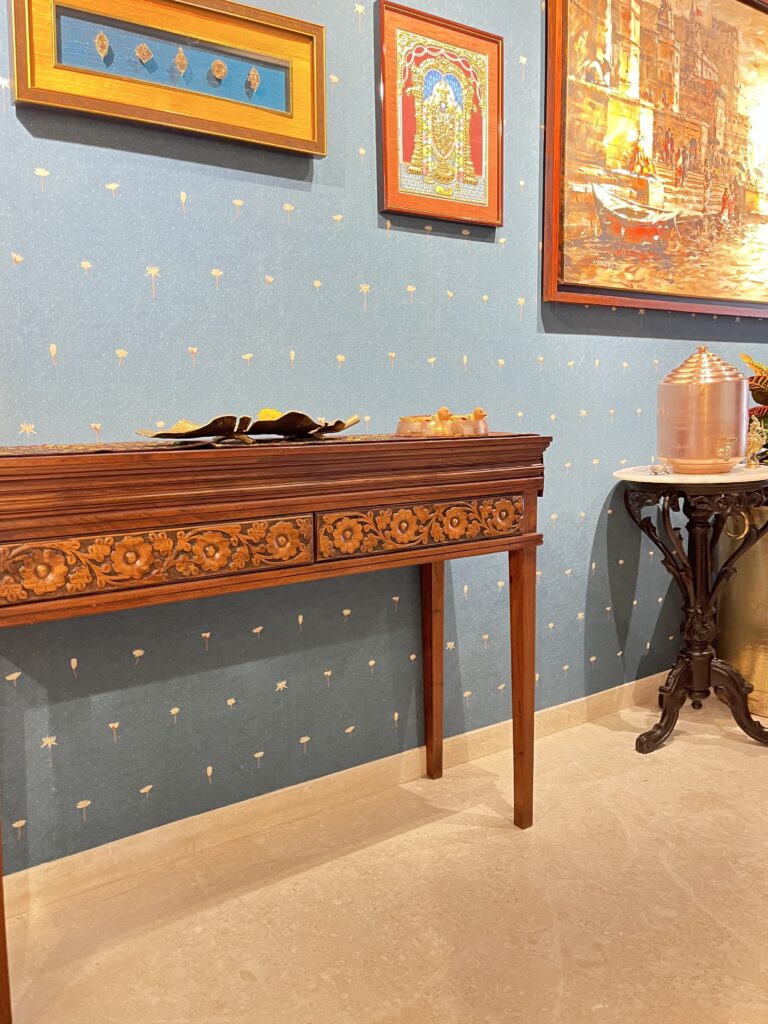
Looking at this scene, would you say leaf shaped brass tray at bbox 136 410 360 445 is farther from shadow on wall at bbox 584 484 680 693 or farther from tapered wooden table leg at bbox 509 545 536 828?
shadow on wall at bbox 584 484 680 693

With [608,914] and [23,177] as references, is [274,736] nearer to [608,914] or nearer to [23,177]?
[608,914]

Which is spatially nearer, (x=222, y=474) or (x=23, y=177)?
(x=222, y=474)

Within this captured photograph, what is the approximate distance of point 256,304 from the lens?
187cm

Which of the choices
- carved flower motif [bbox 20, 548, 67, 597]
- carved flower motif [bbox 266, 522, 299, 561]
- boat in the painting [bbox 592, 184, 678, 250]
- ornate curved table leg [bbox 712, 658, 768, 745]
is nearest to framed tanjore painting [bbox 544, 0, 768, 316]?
boat in the painting [bbox 592, 184, 678, 250]

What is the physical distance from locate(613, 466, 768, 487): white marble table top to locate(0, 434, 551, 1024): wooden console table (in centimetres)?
67

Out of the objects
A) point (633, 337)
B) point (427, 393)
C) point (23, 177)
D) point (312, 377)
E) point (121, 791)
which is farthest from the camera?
point (633, 337)

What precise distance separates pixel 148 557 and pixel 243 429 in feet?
0.91

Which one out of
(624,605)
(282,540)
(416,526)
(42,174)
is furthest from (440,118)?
(624,605)

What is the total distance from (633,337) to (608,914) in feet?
5.82

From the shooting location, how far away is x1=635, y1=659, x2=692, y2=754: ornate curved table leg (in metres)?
2.40

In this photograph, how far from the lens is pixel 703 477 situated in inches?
90.3

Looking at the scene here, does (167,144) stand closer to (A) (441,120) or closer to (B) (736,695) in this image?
(A) (441,120)

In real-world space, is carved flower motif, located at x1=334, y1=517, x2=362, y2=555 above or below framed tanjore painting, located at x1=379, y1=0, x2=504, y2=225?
below

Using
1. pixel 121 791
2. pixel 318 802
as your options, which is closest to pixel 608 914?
pixel 318 802
